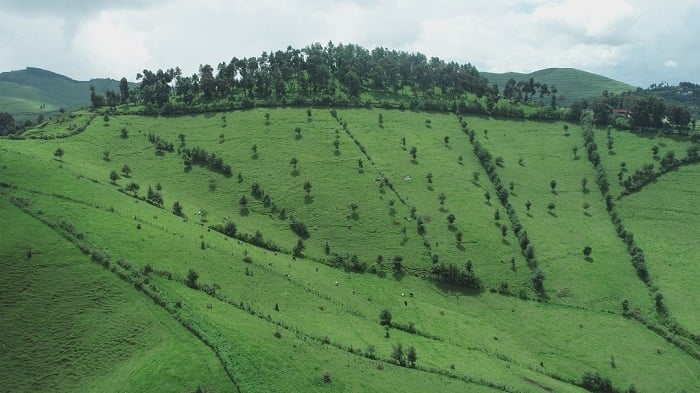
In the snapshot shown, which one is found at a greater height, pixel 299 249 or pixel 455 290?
pixel 299 249

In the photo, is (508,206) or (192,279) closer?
(192,279)

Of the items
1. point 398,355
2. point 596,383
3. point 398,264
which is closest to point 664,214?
point 596,383

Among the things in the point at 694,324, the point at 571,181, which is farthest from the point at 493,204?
the point at 694,324

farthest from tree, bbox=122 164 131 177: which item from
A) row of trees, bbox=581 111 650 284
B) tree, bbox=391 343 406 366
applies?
row of trees, bbox=581 111 650 284

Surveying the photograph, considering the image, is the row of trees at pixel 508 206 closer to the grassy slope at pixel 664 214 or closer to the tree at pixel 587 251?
the tree at pixel 587 251

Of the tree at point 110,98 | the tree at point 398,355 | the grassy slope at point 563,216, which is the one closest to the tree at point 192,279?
the tree at point 398,355

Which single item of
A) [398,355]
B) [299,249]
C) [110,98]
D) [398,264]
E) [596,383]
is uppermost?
[110,98]

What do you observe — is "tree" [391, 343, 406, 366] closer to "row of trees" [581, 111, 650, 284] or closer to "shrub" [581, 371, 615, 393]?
"shrub" [581, 371, 615, 393]

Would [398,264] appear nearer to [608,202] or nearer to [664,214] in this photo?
[608,202]

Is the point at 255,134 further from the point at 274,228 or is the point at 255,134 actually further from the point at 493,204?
the point at 493,204
